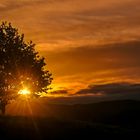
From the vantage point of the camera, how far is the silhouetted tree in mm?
114188

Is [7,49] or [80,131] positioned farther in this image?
[7,49]

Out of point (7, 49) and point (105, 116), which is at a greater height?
point (7, 49)

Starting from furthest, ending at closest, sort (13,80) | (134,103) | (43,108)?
1. (43,108)
2. (134,103)
3. (13,80)

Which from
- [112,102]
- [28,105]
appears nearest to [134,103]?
[112,102]

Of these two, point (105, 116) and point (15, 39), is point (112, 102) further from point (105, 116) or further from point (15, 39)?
point (15, 39)

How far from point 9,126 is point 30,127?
327cm

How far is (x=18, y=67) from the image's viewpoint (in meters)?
116

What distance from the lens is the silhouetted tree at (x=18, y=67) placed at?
11419 centimetres

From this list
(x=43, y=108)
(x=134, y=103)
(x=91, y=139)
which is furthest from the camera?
(x=43, y=108)

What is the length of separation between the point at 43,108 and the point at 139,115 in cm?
4376

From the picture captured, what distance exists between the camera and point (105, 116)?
139 meters

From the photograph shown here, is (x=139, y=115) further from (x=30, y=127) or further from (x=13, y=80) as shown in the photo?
(x=30, y=127)

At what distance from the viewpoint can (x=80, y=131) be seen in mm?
84250

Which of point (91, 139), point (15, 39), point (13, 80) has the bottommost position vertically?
point (91, 139)
